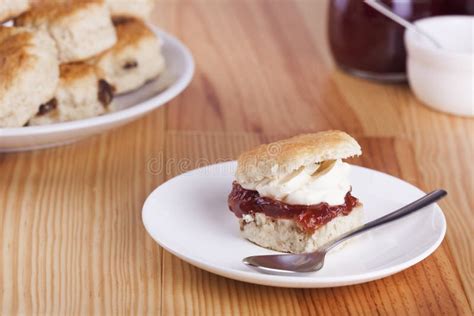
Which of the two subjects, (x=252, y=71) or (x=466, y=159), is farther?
(x=252, y=71)

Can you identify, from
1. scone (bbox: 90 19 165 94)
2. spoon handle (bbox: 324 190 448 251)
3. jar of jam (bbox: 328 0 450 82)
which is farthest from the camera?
jar of jam (bbox: 328 0 450 82)

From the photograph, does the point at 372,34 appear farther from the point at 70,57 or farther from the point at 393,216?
the point at 393,216

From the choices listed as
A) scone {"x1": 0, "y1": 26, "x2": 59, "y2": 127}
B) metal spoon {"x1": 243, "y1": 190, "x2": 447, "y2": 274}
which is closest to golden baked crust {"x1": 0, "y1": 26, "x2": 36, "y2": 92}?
scone {"x1": 0, "y1": 26, "x2": 59, "y2": 127}

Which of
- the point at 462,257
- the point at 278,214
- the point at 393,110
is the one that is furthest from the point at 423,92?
the point at 278,214

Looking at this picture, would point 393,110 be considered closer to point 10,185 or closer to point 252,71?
point 252,71

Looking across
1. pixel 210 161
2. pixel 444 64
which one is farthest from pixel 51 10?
pixel 444 64

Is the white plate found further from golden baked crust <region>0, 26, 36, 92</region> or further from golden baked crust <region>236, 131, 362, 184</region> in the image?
golden baked crust <region>236, 131, 362, 184</region>
